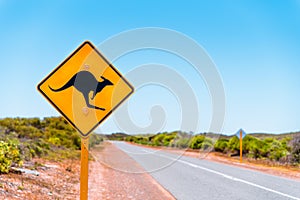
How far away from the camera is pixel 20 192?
282 inches

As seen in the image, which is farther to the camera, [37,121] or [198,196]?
[37,121]

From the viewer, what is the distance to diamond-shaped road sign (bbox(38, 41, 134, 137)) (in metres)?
3.83

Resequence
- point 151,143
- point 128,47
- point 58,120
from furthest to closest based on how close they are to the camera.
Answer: point 151,143
point 58,120
point 128,47

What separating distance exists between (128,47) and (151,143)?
5464cm

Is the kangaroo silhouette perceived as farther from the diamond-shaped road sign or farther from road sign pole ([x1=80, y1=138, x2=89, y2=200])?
road sign pole ([x1=80, y1=138, x2=89, y2=200])

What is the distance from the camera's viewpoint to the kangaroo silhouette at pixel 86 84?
12.6 ft

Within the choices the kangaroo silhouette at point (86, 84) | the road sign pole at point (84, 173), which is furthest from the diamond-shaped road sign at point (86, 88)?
the road sign pole at point (84, 173)

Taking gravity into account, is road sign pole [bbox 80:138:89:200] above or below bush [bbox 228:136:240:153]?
below

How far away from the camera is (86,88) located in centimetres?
386

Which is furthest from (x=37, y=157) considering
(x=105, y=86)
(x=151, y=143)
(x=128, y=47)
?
(x=151, y=143)

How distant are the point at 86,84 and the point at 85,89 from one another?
61mm

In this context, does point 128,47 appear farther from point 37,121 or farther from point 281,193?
point 37,121

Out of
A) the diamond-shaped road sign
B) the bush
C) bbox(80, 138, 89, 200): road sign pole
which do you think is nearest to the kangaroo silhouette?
the diamond-shaped road sign

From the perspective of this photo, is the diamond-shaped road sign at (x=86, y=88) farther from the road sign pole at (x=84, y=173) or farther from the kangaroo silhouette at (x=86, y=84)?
the road sign pole at (x=84, y=173)
